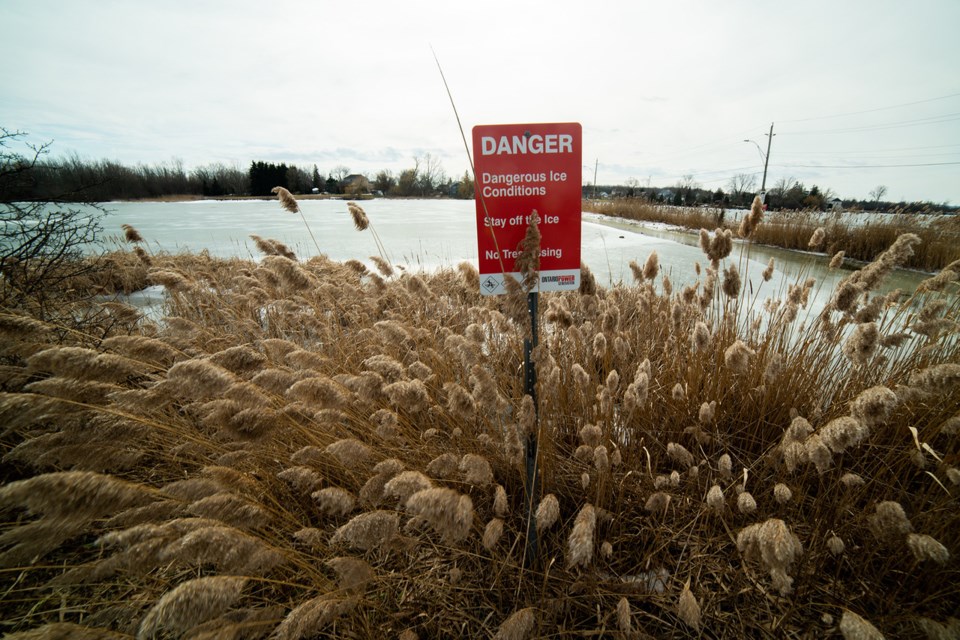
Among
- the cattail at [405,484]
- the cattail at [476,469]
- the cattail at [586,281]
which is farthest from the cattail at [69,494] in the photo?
the cattail at [586,281]

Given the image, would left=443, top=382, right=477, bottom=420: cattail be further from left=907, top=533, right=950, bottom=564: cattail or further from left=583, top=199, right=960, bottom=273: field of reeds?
left=583, top=199, right=960, bottom=273: field of reeds

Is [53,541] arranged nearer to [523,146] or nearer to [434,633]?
[434,633]

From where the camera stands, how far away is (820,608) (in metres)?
1.42

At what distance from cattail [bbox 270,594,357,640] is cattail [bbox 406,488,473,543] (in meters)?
0.45

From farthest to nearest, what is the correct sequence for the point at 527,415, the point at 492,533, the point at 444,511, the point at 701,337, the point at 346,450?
the point at 701,337
the point at 527,415
the point at 346,450
the point at 492,533
the point at 444,511

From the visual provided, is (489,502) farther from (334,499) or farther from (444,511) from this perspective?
(444,511)

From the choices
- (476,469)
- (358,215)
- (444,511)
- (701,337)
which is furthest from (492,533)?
(358,215)

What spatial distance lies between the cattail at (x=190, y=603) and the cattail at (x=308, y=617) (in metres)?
0.19

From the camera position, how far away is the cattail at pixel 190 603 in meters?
0.78

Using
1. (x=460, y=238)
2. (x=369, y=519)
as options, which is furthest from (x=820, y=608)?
(x=460, y=238)

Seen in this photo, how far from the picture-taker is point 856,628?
85 cm

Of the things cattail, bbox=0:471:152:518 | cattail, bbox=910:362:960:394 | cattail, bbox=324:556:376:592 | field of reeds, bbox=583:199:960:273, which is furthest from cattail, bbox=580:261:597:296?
field of reeds, bbox=583:199:960:273

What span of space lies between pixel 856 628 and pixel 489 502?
1344 mm

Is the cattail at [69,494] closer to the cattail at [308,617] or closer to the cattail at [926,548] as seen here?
the cattail at [308,617]
